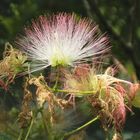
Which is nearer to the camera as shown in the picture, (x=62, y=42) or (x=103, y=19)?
(x=62, y=42)

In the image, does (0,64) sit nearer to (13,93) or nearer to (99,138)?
(13,93)

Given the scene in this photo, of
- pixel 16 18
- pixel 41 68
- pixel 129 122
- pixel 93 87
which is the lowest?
pixel 129 122

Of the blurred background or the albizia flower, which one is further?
the blurred background

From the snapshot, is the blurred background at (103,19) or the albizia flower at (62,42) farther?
the blurred background at (103,19)

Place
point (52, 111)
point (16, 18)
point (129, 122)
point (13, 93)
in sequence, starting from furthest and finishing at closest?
1. point (16, 18)
2. point (129, 122)
3. point (13, 93)
4. point (52, 111)

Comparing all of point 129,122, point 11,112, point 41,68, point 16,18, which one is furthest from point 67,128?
point 16,18
